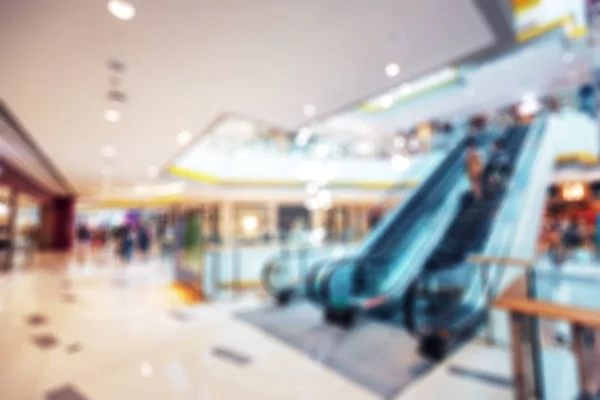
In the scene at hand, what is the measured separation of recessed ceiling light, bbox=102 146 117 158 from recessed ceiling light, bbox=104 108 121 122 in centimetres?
215

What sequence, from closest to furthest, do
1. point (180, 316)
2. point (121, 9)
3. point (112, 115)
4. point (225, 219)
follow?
point (121, 9), point (112, 115), point (180, 316), point (225, 219)

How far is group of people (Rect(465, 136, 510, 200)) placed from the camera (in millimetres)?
7066

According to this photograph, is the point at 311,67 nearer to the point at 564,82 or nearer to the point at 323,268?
the point at 323,268

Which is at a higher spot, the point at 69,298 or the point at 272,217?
the point at 272,217

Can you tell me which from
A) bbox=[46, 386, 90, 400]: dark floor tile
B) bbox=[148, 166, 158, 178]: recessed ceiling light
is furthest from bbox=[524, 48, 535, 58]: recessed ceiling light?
bbox=[46, 386, 90, 400]: dark floor tile

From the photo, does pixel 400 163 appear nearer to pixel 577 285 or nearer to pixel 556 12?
pixel 577 285

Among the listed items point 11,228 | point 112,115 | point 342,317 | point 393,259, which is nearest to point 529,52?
point 393,259

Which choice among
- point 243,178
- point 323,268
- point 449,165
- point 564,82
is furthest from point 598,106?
point 564,82

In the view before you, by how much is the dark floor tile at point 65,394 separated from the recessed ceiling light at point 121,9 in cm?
318

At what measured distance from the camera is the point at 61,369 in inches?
130

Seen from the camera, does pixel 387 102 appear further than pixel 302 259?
Yes

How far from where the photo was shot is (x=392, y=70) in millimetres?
3561

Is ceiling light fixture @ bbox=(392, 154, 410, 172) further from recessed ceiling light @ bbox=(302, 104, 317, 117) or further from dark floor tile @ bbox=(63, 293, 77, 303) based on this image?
dark floor tile @ bbox=(63, 293, 77, 303)

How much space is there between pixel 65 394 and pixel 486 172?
842 centimetres
